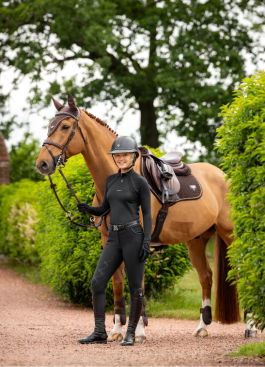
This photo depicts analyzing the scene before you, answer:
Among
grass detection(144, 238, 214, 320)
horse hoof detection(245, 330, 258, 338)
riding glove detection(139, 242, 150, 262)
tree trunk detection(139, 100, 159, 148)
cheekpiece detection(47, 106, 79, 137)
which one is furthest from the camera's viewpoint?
tree trunk detection(139, 100, 159, 148)

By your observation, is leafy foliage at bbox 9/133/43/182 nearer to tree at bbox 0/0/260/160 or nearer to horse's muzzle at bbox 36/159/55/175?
tree at bbox 0/0/260/160

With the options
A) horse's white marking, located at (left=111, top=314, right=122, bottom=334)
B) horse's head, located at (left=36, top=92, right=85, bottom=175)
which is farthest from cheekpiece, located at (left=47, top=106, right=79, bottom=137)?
horse's white marking, located at (left=111, top=314, right=122, bottom=334)

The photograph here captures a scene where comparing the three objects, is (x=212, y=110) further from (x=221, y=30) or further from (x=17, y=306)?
(x=17, y=306)

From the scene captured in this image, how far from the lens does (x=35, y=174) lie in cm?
1844

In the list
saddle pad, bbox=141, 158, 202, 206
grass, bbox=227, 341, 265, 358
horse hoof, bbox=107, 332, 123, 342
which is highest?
saddle pad, bbox=141, 158, 202, 206

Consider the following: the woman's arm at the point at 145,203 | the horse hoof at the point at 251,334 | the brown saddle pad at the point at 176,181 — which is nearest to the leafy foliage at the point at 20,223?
the brown saddle pad at the point at 176,181

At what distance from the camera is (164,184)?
5.18 metres

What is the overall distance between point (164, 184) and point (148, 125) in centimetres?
1197

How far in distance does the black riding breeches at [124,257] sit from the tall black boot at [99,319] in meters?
0.07

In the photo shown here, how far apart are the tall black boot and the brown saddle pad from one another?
1279 millimetres

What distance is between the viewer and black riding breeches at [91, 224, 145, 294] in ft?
14.4

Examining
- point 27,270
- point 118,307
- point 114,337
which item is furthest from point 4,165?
point 114,337

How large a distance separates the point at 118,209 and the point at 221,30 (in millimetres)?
14074

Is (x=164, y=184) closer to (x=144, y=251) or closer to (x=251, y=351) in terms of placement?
(x=144, y=251)
